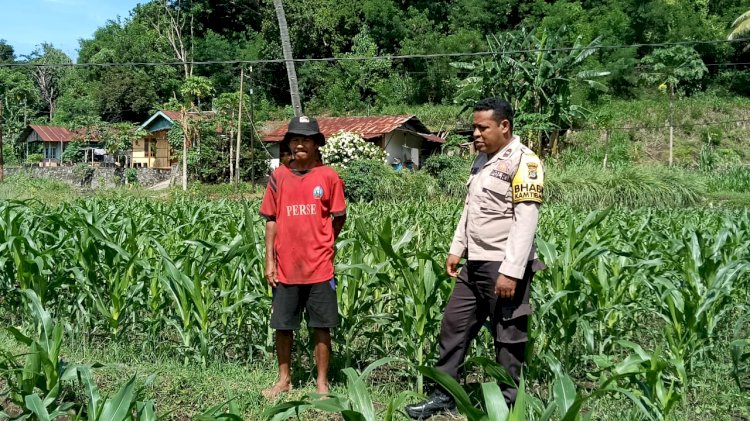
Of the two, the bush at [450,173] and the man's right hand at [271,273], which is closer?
the man's right hand at [271,273]

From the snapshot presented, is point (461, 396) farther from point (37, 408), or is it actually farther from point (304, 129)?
point (304, 129)

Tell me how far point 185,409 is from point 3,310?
3.47 meters

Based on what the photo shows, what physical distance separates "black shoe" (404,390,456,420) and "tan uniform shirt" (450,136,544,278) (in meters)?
0.83

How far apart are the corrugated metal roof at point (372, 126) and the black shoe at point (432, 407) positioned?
83.8 feet

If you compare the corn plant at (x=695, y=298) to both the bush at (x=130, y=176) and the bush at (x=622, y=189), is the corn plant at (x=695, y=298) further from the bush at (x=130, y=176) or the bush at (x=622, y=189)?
the bush at (x=130, y=176)

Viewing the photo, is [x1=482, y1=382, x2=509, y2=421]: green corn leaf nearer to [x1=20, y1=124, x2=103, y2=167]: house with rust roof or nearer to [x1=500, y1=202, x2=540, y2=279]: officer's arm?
[x1=500, y1=202, x2=540, y2=279]: officer's arm

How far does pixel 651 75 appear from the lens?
37.3 m

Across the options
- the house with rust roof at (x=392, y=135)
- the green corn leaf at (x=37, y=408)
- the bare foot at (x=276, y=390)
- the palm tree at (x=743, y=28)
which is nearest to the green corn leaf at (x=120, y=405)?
the green corn leaf at (x=37, y=408)

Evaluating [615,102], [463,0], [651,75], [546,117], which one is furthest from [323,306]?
[463,0]

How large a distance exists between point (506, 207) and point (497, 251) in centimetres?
25

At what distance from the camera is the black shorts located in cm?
411

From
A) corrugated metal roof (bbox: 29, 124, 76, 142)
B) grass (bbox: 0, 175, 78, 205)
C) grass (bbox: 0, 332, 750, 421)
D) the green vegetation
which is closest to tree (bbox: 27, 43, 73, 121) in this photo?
the green vegetation

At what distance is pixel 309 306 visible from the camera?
4145 millimetres

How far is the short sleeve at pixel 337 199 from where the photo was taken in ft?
13.6
